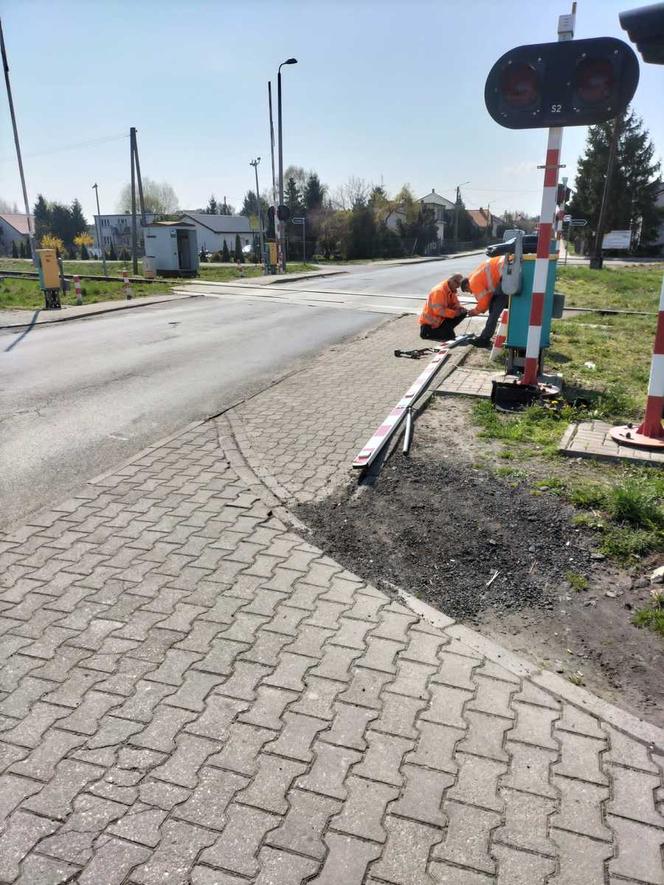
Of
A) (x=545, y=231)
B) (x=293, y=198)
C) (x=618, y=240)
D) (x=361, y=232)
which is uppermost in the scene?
(x=293, y=198)

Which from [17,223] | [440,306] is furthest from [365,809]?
[17,223]

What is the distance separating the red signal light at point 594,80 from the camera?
5719 mm

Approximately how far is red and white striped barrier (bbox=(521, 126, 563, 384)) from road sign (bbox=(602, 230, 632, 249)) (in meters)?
47.4

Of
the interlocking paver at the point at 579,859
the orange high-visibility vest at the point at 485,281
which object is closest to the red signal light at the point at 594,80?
the orange high-visibility vest at the point at 485,281

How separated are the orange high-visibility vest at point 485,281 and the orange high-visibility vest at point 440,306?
1.54 m

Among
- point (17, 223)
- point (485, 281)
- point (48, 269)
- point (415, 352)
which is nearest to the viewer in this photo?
point (485, 281)

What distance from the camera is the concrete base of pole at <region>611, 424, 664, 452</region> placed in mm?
5492

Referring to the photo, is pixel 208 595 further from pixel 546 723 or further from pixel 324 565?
pixel 546 723

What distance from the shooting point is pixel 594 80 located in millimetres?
5793

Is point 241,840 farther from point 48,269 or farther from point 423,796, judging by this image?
point 48,269

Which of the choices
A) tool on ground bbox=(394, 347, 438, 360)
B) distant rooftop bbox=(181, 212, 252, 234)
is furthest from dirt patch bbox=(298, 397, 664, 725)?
distant rooftop bbox=(181, 212, 252, 234)

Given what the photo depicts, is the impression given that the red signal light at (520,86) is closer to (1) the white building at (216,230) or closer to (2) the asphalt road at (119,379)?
(2) the asphalt road at (119,379)

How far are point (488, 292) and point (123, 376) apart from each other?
5.46 m

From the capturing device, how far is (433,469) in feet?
17.5
